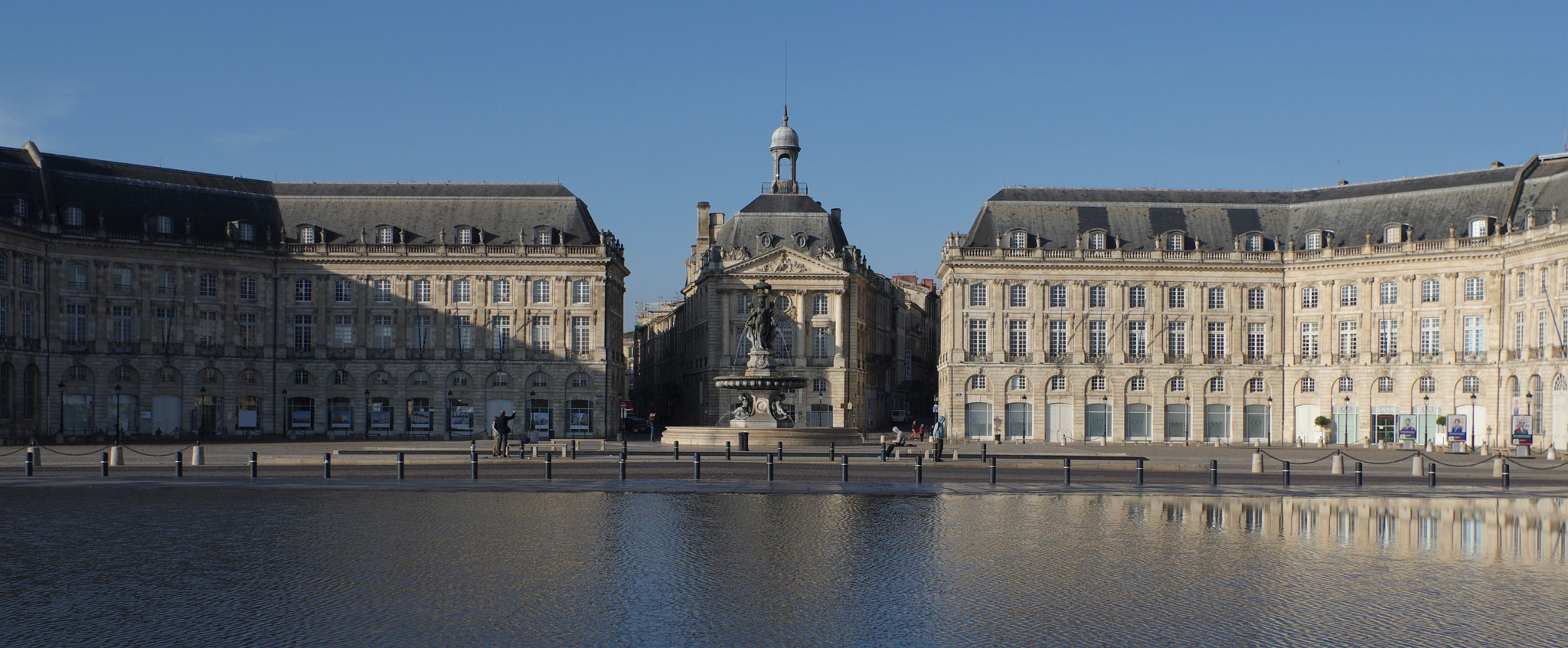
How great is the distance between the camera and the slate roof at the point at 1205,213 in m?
84.2

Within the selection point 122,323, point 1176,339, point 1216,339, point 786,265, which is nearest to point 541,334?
point 786,265

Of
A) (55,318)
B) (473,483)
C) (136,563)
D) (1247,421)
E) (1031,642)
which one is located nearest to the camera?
(1031,642)

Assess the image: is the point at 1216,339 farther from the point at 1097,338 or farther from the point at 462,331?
the point at 462,331

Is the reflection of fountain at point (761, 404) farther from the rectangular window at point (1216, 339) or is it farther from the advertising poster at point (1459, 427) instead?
the advertising poster at point (1459, 427)

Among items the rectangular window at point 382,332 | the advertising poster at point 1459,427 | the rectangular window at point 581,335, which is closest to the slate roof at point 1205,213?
the advertising poster at point 1459,427

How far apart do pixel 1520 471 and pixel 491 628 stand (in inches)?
1700

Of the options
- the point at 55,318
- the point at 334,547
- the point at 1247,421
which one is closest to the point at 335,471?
the point at 334,547

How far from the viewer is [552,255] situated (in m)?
88.2

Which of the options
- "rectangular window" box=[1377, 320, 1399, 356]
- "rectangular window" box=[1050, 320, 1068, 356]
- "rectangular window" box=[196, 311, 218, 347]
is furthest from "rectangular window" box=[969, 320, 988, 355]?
"rectangular window" box=[196, 311, 218, 347]

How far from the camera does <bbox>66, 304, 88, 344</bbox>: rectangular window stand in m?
79.5

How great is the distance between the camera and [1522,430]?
69.7 metres

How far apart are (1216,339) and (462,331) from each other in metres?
47.7

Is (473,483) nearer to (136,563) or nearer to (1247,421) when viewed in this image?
(136,563)

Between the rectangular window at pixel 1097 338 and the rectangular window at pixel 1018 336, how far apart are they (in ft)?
13.0
